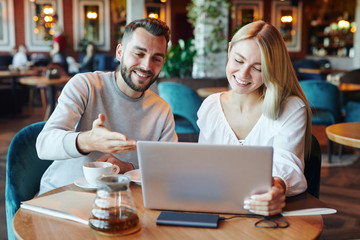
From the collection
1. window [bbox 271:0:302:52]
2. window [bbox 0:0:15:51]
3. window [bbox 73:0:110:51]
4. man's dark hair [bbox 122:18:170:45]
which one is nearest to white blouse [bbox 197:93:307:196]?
man's dark hair [bbox 122:18:170:45]

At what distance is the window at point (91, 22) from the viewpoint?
13.2 meters

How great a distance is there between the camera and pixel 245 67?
5.40ft

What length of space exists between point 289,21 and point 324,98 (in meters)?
9.78

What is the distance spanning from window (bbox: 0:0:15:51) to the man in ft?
39.8

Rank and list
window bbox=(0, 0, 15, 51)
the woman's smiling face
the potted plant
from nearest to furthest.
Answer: the woman's smiling face, the potted plant, window bbox=(0, 0, 15, 51)

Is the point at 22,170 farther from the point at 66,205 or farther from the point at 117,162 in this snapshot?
the point at 66,205

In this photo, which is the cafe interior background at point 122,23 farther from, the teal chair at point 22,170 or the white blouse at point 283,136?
the teal chair at point 22,170

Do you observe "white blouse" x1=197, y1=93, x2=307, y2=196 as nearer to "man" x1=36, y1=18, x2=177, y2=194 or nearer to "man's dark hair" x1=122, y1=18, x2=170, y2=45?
"man" x1=36, y1=18, x2=177, y2=194

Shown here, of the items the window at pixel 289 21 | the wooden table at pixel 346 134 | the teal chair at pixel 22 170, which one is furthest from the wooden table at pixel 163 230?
the window at pixel 289 21

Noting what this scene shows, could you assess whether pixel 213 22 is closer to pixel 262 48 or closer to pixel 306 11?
pixel 262 48

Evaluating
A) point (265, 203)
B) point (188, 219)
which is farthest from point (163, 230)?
point (265, 203)

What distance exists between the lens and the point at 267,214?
4.06 feet

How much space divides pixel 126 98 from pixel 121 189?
804mm

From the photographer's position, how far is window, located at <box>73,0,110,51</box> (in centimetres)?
1323
